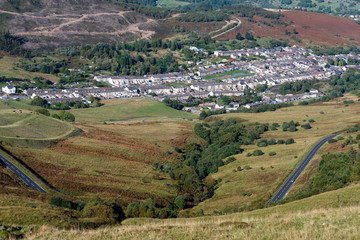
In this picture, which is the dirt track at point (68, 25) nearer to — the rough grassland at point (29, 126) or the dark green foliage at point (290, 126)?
the rough grassland at point (29, 126)

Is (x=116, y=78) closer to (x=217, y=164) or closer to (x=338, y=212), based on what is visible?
(x=217, y=164)

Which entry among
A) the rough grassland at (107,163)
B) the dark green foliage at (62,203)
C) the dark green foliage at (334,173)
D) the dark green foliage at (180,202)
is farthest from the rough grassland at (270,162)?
the dark green foliage at (62,203)

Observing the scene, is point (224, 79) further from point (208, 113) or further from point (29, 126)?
point (29, 126)

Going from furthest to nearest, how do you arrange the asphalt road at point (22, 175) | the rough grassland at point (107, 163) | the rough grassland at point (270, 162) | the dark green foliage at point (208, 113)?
the dark green foliage at point (208, 113) < the rough grassland at point (107, 163) < the rough grassland at point (270, 162) < the asphalt road at point (22, 175)

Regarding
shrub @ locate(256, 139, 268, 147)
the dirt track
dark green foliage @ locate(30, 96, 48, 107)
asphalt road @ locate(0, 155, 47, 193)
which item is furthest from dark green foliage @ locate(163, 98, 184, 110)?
the dirt track

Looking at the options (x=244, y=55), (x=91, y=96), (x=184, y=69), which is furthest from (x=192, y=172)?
(x=244, y=55)
